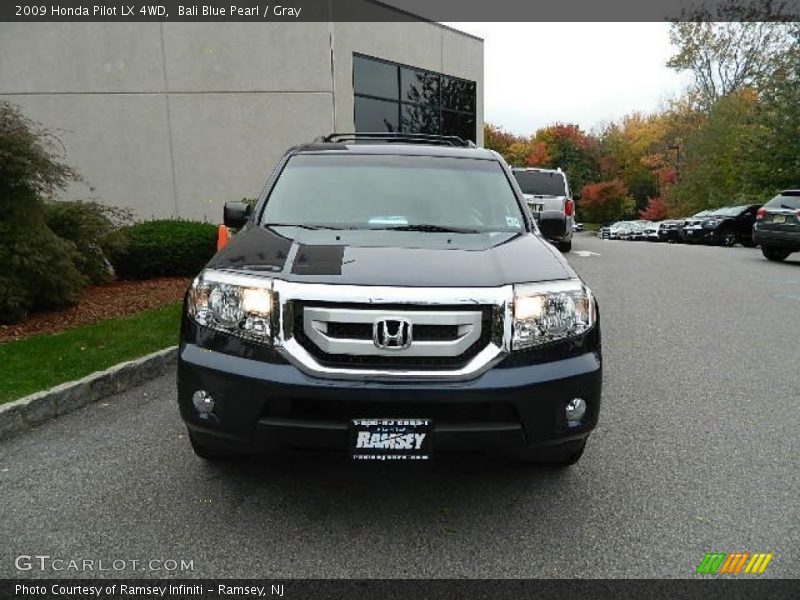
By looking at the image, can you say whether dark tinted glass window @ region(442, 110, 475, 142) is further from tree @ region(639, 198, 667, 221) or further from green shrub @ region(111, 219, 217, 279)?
tree @ region(639, 198, 667, 221)

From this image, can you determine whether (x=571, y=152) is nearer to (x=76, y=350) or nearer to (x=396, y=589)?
(x=76, y=350)

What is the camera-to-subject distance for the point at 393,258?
9.75 ft

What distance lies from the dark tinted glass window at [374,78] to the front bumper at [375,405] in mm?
14846

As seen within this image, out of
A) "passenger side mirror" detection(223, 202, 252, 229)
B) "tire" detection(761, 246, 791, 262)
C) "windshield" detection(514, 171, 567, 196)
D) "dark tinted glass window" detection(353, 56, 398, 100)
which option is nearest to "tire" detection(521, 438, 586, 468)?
"passenger side mirror" detection(223, 202, 252, 229)

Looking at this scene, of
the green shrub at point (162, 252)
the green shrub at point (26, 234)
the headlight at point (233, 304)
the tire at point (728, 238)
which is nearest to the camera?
the headlight at point (233, 304)

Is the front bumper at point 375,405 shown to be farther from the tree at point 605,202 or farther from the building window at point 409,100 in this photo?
the tree at point 605,202

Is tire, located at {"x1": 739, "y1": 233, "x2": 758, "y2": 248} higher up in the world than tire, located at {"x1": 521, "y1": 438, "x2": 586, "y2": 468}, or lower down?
lower down

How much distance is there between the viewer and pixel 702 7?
48.0 metres

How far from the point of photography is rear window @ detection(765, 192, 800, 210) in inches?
543

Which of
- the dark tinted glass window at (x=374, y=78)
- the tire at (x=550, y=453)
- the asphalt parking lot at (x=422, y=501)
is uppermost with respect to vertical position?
the dark tinted glass window at (x=374, y=78)

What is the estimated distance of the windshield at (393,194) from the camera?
381 cm

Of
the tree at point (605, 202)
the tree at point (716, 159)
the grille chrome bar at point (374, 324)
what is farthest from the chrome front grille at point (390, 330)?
the tree at point (605, 202)

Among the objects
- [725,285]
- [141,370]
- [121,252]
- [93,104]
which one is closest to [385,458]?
[141,370]

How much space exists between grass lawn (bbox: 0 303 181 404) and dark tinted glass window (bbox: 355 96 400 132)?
11179 mm
